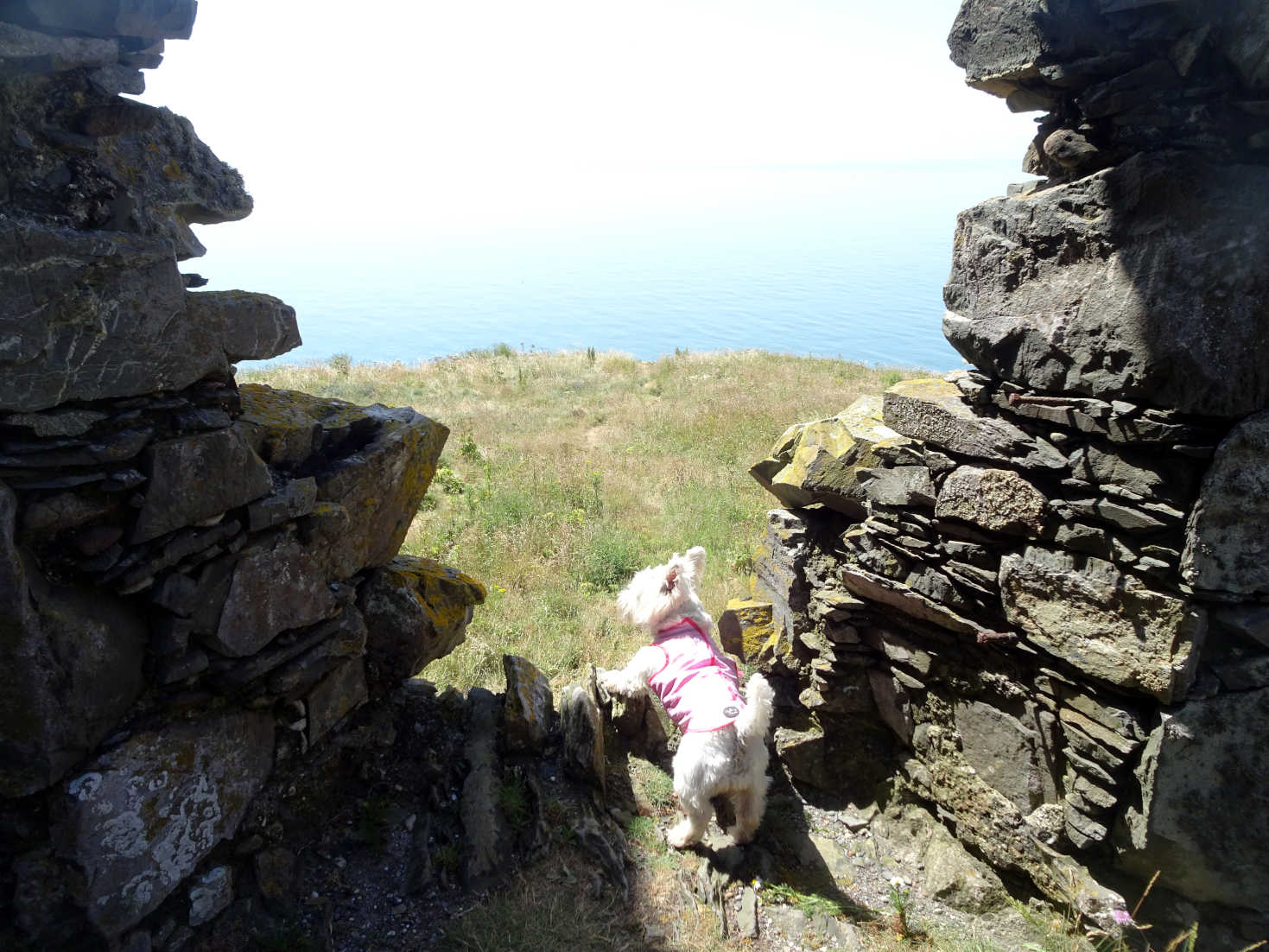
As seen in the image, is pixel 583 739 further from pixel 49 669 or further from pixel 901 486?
pixel 49 669

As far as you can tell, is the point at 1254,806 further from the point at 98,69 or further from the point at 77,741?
the point at 98,69

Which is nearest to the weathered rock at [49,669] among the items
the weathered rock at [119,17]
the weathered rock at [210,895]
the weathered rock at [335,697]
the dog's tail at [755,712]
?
the weathered rock at [210,895]

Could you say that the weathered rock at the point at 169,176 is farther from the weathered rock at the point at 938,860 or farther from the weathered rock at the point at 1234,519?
the weathered rock at the point at 938,860

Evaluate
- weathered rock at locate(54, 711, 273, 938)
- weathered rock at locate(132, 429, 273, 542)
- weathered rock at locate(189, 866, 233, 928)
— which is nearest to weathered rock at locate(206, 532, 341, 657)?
weathered rock at locate(132, 429, 273, 542)

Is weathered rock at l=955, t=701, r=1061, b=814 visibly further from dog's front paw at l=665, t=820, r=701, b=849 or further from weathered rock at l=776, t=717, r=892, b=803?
dog's front paw at l=665, t=820, r=701, b=849

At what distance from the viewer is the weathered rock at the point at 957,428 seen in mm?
4375

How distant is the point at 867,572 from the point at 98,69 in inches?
204

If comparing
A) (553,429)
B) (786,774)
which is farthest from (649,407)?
(786,774)

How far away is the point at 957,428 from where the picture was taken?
15.9ft

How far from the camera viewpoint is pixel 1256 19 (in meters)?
3.34

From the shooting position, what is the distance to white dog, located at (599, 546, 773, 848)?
16.0 feet

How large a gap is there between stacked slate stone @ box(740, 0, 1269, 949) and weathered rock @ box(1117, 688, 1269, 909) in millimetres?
11

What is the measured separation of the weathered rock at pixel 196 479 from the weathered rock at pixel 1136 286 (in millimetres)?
4182

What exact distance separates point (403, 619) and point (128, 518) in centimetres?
191
